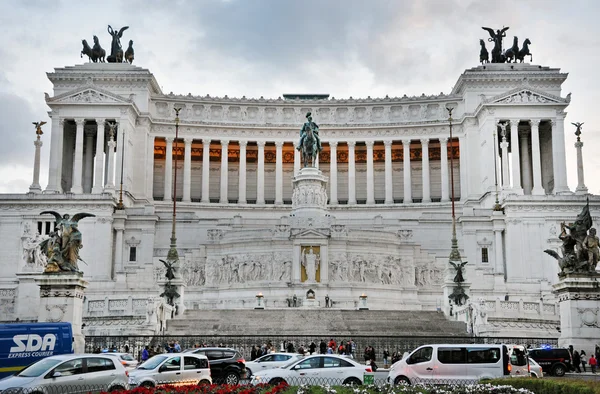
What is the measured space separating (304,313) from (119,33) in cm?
5614

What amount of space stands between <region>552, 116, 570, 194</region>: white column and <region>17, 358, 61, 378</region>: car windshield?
66967mm

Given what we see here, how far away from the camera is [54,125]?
8600cm

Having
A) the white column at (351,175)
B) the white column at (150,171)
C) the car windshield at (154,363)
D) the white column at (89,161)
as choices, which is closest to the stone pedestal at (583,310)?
the car windshield at (154,363)

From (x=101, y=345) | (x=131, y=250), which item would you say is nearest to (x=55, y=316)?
(x=101, y=345)

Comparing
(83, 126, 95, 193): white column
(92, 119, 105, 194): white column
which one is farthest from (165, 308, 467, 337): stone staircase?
(83, 126, 95, 193): white column

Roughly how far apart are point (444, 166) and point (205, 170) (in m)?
26.6

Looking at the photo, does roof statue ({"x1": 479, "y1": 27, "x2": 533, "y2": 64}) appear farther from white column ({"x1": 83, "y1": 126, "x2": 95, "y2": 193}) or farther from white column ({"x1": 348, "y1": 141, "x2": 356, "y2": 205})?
white column ({"x1": 83, "y1": 126, "x2": 95, "y2": 193})

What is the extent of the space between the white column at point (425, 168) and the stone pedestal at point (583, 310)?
174 feet

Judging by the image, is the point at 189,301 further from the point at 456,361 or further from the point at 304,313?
the point at 456,361

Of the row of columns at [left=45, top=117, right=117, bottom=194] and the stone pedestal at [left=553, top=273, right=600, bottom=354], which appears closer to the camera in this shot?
the stone pedestal at [left=553, top=273, right=600, bottom=354]

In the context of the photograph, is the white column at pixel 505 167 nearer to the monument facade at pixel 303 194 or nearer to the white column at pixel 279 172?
the monument facade at pixel 303 194

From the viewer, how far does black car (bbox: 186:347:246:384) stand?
1213 inches

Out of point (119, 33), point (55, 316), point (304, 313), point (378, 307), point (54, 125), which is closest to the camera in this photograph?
point (55, 316)

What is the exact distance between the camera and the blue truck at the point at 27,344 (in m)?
27.0
